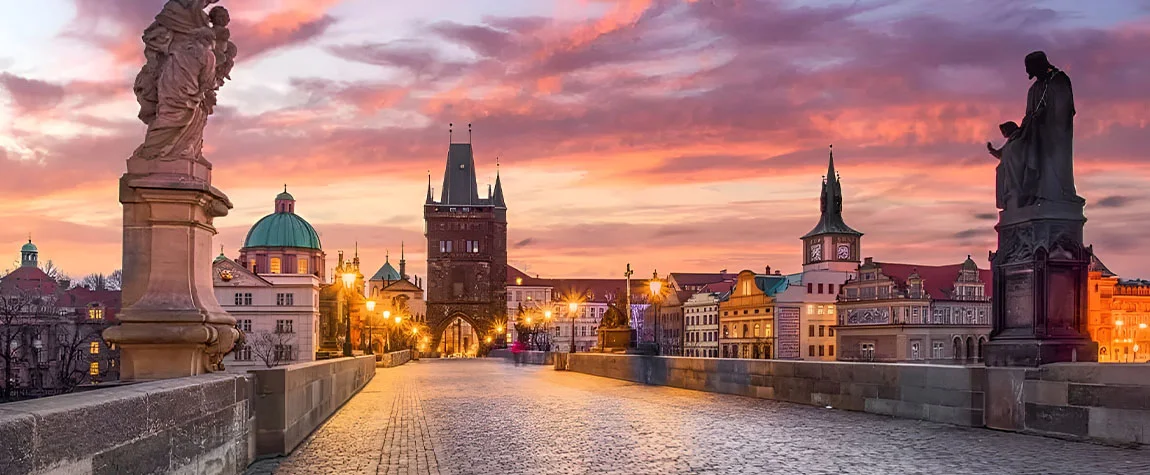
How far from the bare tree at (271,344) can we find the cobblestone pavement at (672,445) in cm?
9374

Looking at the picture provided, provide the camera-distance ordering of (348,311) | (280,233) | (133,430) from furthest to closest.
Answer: (280,233), (348,311), (133,430)

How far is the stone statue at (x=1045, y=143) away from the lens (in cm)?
1288

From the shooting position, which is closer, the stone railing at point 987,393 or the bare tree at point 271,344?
the stone railing at point 987,393

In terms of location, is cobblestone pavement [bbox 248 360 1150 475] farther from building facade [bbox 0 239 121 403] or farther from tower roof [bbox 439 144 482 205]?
tower roof [bbox 439 144 482 205]

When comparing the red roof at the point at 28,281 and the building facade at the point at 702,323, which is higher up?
the red roof at the point at 28,281

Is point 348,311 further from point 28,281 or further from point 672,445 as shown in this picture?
point 28,281

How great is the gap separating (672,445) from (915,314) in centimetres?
10456

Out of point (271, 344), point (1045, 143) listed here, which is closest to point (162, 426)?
point (1045, 143)

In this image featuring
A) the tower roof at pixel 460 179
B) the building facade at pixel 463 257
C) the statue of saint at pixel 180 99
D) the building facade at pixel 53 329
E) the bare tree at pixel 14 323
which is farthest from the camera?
the tower roof at pixel 460 179

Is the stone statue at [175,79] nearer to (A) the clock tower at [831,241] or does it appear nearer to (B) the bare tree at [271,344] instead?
(B) the bare tree at [271,344]

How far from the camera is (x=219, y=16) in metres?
11.2

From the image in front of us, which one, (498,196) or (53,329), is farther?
(498,196)

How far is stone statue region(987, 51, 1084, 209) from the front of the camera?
1288cm

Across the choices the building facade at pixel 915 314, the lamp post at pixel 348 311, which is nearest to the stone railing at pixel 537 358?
the lamp post at pixel 348 311
